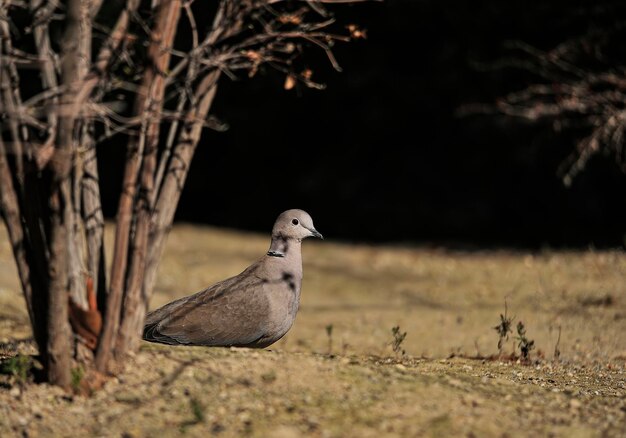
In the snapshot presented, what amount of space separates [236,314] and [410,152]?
10.7m

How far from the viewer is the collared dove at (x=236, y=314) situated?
5.43 meters

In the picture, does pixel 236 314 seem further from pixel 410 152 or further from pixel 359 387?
pixel 410 152

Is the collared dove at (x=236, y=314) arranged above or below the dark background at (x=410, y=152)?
below

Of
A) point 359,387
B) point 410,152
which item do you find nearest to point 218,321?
point 359,387

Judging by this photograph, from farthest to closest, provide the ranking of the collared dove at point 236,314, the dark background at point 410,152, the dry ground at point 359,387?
1. the dark background at point 410,152
2. the collared dove at point 236,314
3. the dry ground at point 359,387

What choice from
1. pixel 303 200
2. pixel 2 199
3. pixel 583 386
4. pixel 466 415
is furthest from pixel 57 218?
pixel 303 200

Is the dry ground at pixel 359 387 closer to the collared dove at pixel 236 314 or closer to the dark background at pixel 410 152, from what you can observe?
the collared dove at pixel 236 314

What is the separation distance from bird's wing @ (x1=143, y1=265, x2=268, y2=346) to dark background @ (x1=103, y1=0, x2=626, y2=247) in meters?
7.20

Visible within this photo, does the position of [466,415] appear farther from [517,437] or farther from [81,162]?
[81,162]

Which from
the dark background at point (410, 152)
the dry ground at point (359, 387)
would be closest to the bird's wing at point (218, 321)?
the dry ground at point (359, 387)

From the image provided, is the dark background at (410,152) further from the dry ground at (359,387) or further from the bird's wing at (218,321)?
the bird's wing at (218,321)

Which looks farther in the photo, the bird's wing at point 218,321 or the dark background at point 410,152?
the dark background at point 410,152

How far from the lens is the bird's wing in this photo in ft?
17.8

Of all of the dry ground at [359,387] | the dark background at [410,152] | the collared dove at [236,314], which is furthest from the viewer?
the dark background at [410,152]
